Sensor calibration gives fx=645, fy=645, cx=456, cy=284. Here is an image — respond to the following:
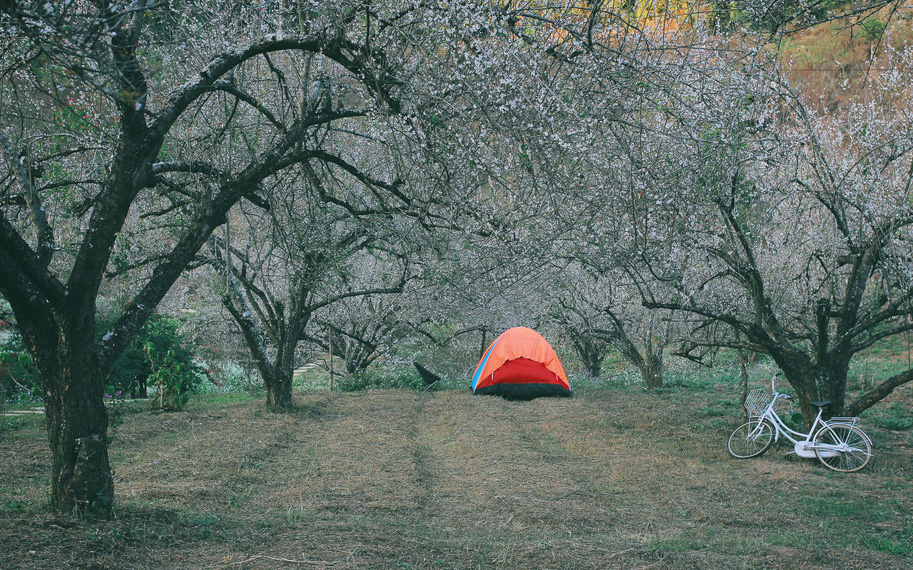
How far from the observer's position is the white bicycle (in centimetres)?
742

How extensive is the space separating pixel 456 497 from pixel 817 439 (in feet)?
14.6

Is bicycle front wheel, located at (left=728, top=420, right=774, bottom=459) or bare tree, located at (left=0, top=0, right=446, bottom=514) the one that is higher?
bare tree, located at (left=0, top=0, right=446, bottom=514)

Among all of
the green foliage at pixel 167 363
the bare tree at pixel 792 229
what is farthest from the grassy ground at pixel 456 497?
the bare tree at pixel 792 229

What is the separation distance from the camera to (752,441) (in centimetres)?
835

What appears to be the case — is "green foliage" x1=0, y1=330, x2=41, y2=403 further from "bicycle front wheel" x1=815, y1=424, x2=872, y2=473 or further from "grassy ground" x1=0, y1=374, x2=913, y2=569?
"bicycle front wheel" x1=815, y1=424, x2=872, y2=473

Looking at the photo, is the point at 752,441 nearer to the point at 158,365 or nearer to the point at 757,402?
the point at 757,402

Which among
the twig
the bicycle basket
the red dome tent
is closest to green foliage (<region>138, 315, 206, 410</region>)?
the red dome tent

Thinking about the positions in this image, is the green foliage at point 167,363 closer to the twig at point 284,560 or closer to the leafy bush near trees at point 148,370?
the leafy bush near trees at point 148,370

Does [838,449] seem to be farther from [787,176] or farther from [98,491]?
[98,491]

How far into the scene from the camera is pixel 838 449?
24.4 feet

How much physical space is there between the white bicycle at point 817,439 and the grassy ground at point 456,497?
21cm

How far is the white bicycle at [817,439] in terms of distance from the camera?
24.3 feet

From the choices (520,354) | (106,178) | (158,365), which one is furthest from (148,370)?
(106,178)

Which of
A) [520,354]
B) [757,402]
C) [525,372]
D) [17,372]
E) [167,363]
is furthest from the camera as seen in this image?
[525,372]
